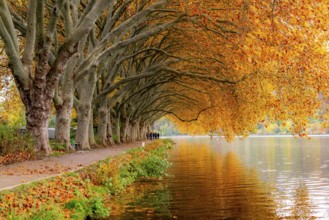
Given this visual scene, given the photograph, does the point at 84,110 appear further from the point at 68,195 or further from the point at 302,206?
the point at 302,206

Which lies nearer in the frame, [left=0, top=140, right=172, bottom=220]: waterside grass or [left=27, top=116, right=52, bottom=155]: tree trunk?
[left=0, top=140, right=172, bottom=220]: waterside grass

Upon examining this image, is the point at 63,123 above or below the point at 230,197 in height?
above

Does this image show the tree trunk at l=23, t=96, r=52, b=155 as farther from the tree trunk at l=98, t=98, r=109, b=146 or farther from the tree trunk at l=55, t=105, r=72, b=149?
the tree trunk at l=98, t=98, r=109, b=146

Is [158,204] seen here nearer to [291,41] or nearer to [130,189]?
[130,189]

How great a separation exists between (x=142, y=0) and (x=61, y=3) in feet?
31.7

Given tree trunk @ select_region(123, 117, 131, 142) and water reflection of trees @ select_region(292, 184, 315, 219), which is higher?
tree trunk @ select_region(123, 117, 131, 142)

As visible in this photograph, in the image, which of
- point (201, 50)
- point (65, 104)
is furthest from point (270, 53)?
point (201, 50)

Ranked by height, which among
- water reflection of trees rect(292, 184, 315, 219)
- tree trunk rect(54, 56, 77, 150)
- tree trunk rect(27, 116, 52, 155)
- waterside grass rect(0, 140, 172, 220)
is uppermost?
tree trunk rect(54, 56, 77, 150)

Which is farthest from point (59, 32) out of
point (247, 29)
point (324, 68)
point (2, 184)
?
point (2, 184)

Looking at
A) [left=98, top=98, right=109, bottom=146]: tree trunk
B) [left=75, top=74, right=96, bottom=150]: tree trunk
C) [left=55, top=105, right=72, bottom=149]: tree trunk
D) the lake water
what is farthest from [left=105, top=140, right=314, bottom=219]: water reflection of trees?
[left=98, top=98, right=109, bottom=146]: tree trunk

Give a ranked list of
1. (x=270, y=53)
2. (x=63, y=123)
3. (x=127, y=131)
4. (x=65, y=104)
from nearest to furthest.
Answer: (x=270, y=53) → (x=65, y=104) → (x=63, y=123) → (x=127, y=131)

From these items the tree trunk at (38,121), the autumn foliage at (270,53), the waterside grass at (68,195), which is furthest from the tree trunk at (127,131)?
the waterside grass at (68,195)

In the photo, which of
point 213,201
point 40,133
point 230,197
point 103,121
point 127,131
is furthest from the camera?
point 127,131

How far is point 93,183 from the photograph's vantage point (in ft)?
48.6
